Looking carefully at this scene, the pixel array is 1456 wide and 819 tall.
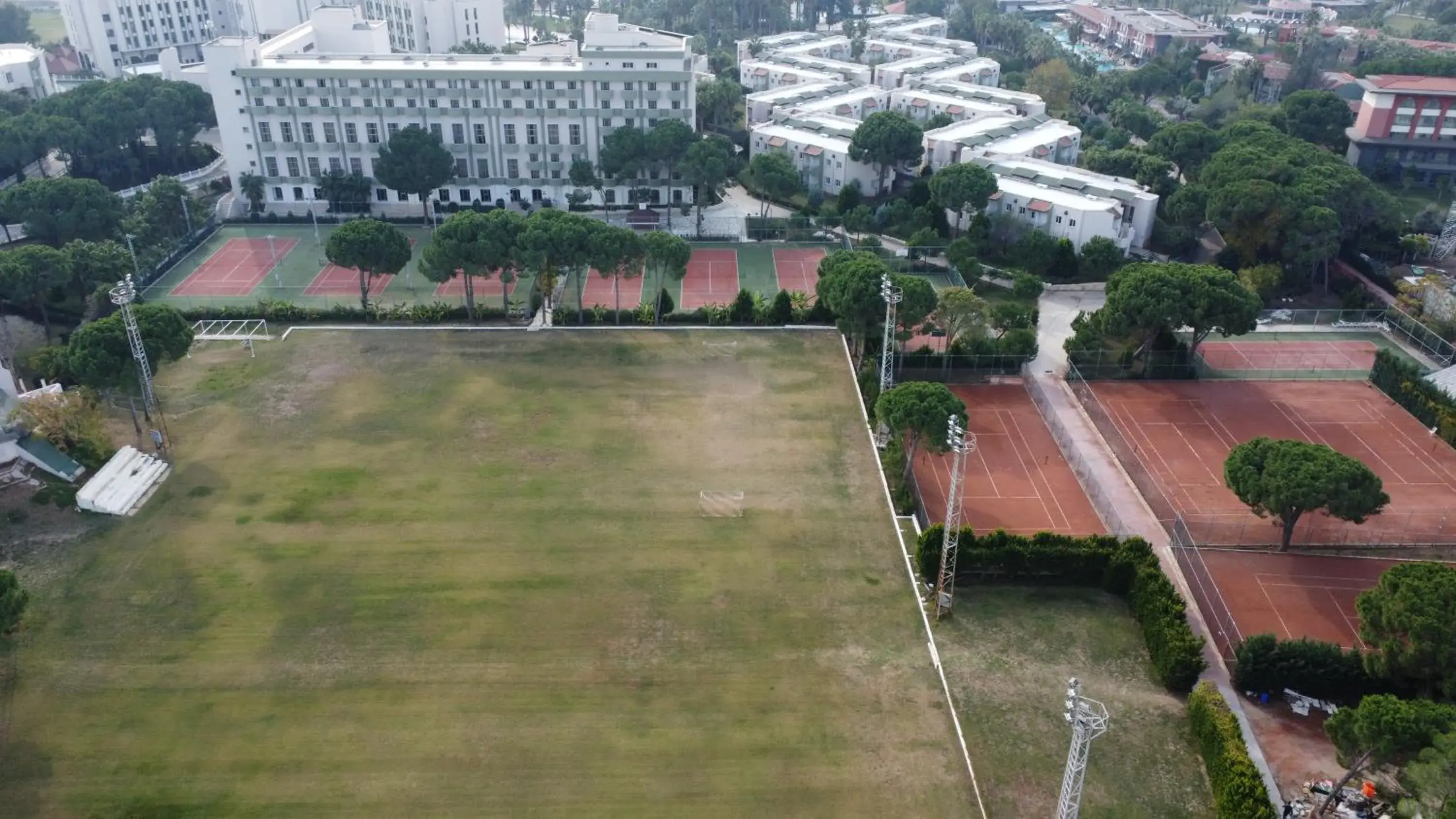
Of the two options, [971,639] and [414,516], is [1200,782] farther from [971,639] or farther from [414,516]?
[414,516]

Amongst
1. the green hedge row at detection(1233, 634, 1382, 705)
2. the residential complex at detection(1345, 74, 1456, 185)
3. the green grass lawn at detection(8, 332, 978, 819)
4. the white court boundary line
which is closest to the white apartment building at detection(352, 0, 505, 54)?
the green grass lawn at detection(8, 332, 978, 819)

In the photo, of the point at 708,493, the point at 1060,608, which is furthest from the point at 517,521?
the point at 1060,608

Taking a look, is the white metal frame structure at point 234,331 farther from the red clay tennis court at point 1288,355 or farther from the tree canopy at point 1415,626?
the red clay tennis court at point 1288,355

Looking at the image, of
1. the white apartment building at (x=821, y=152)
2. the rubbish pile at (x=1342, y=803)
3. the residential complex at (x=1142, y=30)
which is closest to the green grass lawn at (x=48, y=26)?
the white apartment building at (x=821, y=152)

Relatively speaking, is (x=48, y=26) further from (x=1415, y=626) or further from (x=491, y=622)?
(x=1415, y=626)

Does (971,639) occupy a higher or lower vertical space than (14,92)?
lower
